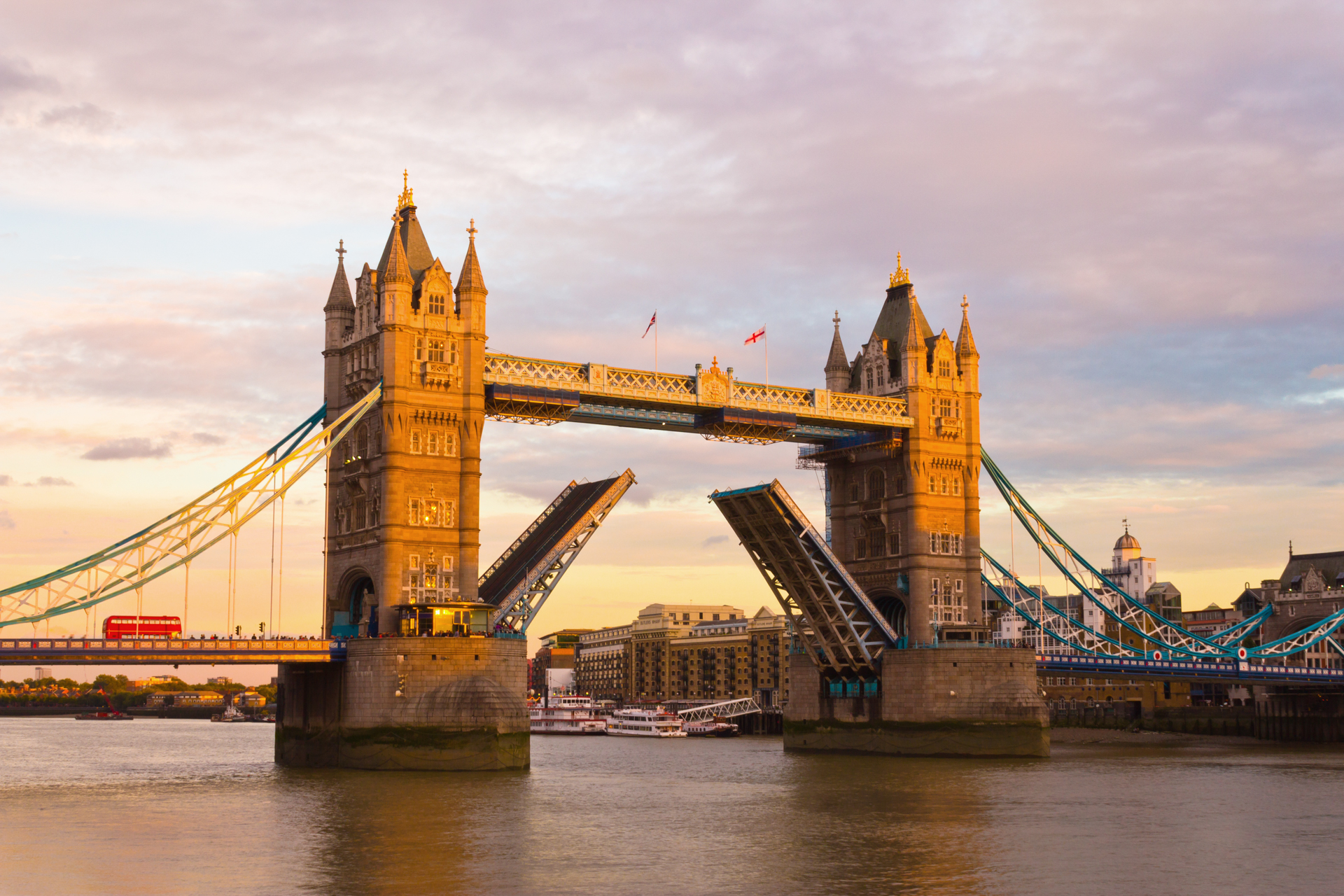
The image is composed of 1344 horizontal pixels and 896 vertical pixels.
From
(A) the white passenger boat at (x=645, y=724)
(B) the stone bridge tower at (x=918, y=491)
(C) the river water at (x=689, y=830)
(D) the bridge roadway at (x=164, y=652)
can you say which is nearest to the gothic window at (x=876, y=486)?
(B) the stone bridge tower at (x=918, y=491)

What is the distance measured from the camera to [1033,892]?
35.1 meters

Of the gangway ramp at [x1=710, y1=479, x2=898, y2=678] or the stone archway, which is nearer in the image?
the gangway ramp at [x1=710, y1=479, x2=898, y2=678]

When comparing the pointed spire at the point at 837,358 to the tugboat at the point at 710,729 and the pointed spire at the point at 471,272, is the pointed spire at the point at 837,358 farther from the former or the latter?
the tugboat at the point at 710,729

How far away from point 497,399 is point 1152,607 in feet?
365

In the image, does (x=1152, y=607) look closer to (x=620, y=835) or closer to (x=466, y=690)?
(x=466, y=690)

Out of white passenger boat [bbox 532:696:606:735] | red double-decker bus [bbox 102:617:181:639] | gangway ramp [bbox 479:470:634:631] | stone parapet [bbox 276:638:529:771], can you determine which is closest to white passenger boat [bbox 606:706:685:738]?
white passenger boat [bbox 532:696:606:735]

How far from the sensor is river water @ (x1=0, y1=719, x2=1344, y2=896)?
3650 centimetres

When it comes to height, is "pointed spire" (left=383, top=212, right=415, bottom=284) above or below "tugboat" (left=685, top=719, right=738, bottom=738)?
above

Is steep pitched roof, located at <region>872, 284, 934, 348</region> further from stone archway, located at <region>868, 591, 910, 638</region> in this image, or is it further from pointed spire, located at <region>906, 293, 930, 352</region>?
stone archway, located at <region>868, 591, 910, 638</region>

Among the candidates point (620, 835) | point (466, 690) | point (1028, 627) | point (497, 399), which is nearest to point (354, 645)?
point (466, 690)

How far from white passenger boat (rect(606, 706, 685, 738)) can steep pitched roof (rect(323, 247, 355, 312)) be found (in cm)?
7021

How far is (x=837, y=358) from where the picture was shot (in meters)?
89.8

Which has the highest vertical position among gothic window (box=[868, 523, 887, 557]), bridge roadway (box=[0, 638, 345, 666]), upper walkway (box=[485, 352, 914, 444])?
upper walkway (box=[485, 352, 914, 444])

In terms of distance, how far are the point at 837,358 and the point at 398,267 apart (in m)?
31.0
